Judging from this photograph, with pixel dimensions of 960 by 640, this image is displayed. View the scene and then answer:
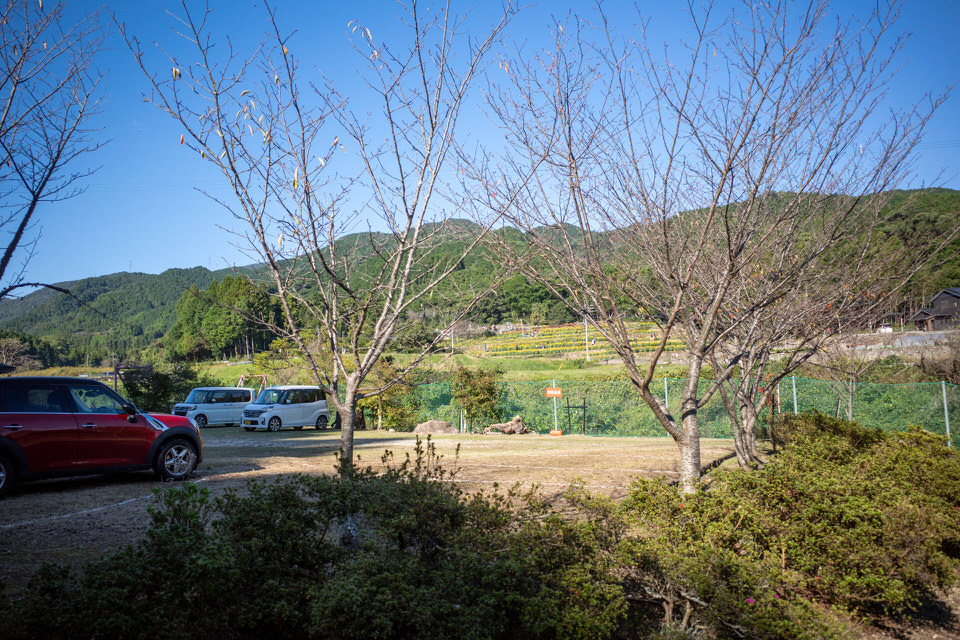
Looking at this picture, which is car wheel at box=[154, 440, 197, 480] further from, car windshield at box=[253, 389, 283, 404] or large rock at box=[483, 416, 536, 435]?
car windshield at box=[253, 389, 283, 404]

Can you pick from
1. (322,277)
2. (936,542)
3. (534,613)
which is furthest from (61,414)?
(936,542)

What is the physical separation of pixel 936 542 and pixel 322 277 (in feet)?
18.4

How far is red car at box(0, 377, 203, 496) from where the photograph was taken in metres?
6.49

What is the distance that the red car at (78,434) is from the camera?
256 inches

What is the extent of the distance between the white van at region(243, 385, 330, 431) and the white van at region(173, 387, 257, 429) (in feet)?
7.20

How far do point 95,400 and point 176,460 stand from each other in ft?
4.54

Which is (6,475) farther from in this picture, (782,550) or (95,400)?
(782,550)

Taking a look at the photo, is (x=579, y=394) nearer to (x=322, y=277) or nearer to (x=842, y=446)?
(x=842, y=446)

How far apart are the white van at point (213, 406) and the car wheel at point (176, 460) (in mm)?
15849

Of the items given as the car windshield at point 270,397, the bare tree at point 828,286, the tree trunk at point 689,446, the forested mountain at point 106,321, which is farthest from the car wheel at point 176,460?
the forested mountain at point 106,321

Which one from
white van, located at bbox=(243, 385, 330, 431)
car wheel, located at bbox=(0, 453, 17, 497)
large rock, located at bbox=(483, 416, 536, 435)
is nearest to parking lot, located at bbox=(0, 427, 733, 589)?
car wheel, located at bbox=(0, 453, 17, 497)

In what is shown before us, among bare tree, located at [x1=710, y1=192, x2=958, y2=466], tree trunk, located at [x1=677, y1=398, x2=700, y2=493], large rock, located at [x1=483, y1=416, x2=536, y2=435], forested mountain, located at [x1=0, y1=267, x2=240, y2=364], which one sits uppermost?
forested mountain, located at [x1=0, y1=267, x2=240, y2=364]

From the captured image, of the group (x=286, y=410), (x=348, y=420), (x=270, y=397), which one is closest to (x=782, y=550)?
(x=348, y=420)

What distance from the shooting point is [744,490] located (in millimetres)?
4223
